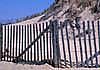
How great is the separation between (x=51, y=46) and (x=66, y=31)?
90cm

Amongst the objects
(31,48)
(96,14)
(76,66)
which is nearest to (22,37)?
(31,48)

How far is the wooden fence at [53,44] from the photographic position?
41.4 ft

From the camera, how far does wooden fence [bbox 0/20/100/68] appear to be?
1261 cm

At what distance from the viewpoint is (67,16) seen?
23.2 metres

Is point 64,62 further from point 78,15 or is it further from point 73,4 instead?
point 73,4

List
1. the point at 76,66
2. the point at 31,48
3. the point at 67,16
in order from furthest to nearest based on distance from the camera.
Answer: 1. the point at 67,16
2. the point at 31,48
3. the point at 76,66

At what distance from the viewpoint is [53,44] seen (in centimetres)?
1270

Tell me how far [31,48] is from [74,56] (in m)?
1.82

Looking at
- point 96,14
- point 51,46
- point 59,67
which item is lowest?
point 59,67

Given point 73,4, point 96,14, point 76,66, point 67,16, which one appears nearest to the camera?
point 76,66

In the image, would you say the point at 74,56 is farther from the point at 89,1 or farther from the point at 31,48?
the point at 89,1

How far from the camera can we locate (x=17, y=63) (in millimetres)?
13766

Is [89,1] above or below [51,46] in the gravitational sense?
above

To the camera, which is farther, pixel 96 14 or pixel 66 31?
pixel 96 14
